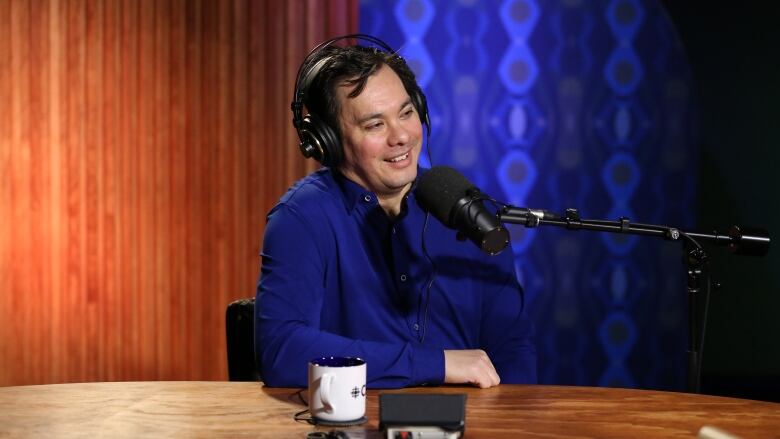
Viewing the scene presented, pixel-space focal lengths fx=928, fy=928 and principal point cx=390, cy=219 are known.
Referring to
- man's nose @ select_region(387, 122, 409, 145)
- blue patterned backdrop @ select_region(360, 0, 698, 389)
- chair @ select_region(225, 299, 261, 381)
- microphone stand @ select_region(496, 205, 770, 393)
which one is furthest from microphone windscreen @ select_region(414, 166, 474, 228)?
blue patterned backdrop @ select_region(360, 0, 698, 389)

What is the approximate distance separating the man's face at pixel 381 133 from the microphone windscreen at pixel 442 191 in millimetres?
381

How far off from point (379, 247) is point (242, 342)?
38 centimetres

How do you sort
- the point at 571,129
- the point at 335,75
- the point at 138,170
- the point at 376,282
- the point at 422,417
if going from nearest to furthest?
the point at 422,417 < the point at 376,282 < the point at 335,75 < the point at 138,170 < the point at 571,129

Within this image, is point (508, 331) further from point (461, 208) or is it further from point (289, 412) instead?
point (289, 412)

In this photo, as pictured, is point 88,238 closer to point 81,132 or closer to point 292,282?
point 81,132

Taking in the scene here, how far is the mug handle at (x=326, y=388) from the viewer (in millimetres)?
1437

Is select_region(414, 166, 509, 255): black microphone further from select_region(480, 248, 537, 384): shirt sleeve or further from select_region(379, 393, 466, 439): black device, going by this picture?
select_region(480, 248, 537, 384): shirt sleeve

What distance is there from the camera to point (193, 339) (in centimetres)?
379

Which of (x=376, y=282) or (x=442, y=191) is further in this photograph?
(x=376, y=282)

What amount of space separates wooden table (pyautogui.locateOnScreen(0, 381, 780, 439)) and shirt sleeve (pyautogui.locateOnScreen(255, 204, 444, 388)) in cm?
4

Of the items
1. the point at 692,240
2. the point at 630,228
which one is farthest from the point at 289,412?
the point at 692,240

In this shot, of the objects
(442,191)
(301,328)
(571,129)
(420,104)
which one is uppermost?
(571,129)

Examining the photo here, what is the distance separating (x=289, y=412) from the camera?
1.54m

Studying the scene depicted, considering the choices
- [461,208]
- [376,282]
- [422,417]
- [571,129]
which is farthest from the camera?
[571,129]
